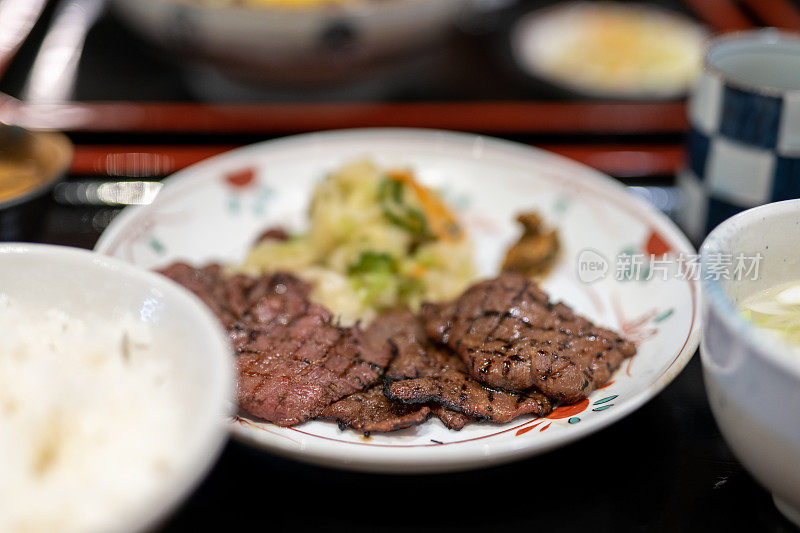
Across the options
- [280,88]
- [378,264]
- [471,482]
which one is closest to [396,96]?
[280,88]

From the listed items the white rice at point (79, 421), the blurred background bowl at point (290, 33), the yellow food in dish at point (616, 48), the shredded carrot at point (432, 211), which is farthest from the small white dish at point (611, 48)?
the white rice at point (79, 421)

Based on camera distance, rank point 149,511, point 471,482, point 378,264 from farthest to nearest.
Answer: point 378,264 < point 471,482 < point 149,511

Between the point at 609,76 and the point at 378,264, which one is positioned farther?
the point at 609,76

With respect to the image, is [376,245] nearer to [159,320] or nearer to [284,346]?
[284,346]

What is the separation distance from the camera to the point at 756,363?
144 centimetres

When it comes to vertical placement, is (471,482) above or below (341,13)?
below

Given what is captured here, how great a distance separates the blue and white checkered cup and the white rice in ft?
6.91

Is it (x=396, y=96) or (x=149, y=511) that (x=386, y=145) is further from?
(x=149, y=511)

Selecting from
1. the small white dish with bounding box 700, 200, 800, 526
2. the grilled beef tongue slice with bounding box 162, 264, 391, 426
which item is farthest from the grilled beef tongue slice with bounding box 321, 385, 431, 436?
the small white dish with bounding box 700, 200, 800, 526

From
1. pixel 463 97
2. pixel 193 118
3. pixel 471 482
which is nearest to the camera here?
pixel 471 482

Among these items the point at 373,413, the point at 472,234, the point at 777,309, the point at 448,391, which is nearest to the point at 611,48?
the point at 472,234

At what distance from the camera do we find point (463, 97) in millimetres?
3844

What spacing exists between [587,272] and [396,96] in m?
1.68

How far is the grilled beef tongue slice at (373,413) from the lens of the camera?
1837 mm
